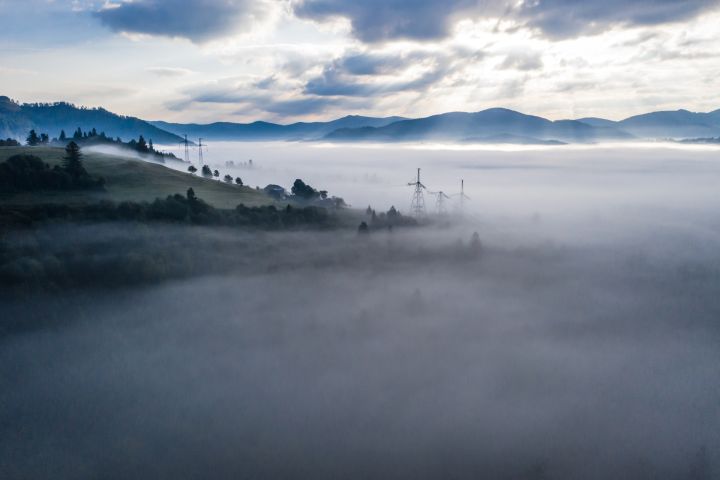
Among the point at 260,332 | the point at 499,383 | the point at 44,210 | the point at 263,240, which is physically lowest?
the point at 499,383

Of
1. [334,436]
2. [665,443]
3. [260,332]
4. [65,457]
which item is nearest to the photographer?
[65,457]

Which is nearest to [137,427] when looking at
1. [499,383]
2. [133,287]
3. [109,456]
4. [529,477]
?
[109,456]

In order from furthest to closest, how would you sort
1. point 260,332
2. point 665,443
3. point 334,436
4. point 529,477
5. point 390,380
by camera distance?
1. point 260,332
2. point 390,380
3. point 665,443
4. point 334,436
5. point 529,477

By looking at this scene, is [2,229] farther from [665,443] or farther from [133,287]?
[665,443]

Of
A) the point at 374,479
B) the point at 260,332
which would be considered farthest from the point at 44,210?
the point at 374,479

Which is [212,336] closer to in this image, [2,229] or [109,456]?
[109,456]

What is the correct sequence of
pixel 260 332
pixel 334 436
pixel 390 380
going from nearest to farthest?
pixel 334 436 → pixel 390 380 → pixel 260 332

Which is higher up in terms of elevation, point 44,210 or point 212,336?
point 44,210

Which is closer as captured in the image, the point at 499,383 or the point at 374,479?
the point at 374,479

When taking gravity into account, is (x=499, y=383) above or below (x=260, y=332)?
below
